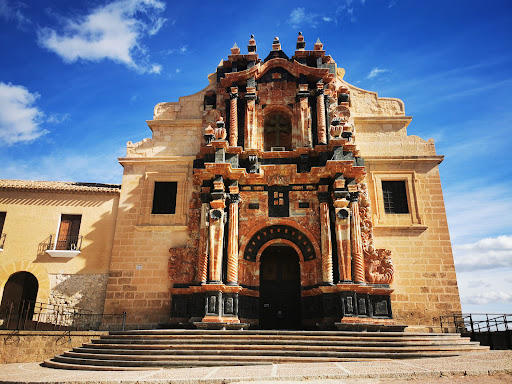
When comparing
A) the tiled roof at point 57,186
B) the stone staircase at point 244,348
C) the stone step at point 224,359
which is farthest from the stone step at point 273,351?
the tiled roof at point 57,186

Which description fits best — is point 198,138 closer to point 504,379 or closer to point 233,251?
point 233,251

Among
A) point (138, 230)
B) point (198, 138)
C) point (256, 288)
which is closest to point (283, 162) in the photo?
point (198, 138)

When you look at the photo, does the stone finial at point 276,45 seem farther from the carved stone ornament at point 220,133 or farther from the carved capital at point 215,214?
the carved capital at point 215,214

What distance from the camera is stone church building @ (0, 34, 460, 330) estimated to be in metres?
15.0

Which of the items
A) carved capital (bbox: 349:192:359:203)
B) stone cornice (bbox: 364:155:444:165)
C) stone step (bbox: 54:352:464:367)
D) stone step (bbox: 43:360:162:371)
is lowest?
stone step (bbox: 43:360:162:371)

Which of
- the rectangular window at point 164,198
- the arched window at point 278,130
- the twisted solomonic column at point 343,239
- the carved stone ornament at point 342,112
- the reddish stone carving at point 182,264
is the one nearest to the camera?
the twisted solomonic column at point 343,239

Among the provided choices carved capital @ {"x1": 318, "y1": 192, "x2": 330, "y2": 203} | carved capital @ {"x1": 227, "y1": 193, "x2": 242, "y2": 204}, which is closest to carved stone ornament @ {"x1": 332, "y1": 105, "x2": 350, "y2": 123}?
carved capital @ {"x1": 318, "y1": 192, "x2": 330, "y2": 203}

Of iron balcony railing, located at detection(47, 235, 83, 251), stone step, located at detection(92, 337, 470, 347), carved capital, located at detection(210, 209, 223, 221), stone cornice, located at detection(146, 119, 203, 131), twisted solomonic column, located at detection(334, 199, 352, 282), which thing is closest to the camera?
stone step, located at detection(92, 337, 470, 347)

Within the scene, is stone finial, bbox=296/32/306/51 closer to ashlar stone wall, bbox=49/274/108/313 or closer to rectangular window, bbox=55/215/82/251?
rectangular window, bbox=55/215/82/251

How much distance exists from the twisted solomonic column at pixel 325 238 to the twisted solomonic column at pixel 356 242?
907 mm

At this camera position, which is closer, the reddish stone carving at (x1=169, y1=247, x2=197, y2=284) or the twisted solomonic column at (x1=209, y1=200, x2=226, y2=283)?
the twisted solomonic column at (x1=209, y1=200, x2=226, y2=283)

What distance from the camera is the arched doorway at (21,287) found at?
15906mm

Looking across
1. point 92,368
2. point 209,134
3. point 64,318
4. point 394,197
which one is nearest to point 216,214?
point 209,134

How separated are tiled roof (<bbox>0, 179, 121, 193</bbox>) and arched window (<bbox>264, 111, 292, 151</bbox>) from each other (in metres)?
7.32
